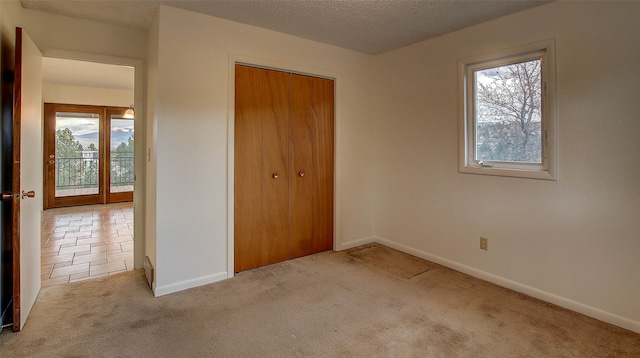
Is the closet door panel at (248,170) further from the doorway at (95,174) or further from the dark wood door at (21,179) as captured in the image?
the dark wood door at (21,179)

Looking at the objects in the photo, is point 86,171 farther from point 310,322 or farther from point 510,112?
point 510,112

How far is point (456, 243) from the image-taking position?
3.22 metres

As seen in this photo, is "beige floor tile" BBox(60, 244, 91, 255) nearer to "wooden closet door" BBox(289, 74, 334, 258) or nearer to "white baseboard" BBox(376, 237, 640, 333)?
"wooden closet door" BBox(289, 74, 334, 258)

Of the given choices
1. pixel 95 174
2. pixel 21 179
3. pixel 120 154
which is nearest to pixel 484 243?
pixel 21 179

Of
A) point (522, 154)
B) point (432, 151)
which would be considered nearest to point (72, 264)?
point (432, 151)

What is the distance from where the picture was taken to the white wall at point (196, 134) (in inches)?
104

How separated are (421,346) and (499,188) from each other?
63.6 inches

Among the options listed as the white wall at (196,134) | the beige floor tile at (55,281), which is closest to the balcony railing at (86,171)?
the beige floor tile at (55,281)

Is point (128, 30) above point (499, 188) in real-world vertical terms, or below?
above

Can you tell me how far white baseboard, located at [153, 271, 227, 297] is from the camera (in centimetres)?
264

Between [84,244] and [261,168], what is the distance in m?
2.64

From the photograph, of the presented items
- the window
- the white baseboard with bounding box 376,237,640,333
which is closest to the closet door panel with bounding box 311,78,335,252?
the white baseboard with bounding box 376,237,640,333

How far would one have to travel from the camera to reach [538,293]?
261cm

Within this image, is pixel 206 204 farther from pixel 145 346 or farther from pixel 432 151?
pixel 432 151
